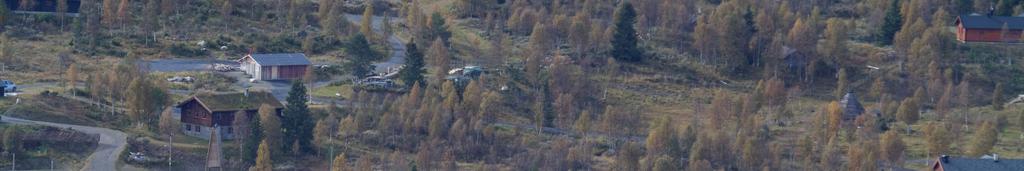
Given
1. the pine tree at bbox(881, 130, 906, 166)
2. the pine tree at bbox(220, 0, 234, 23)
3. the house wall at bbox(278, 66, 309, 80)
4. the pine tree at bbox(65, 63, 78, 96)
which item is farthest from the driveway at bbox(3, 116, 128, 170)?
the pine tree at bbox(881, 130, 906, 166)

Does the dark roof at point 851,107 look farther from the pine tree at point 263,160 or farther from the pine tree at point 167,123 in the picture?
the pine tree at point 167,123

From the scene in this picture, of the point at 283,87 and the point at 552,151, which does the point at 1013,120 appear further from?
the point at 283,87

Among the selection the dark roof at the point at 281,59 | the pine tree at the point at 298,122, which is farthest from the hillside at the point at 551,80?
the dark roof at the point at 281,59

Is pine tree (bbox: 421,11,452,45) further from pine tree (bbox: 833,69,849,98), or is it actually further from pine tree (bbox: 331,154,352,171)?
pine tree (bbox: 331,154,352,171)

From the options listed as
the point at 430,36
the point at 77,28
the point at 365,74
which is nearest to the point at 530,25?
the point at 430,36

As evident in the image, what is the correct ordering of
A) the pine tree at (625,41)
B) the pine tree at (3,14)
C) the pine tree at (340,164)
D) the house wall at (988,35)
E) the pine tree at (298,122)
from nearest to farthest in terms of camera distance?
the pine tree at (340,164)
the pine tree at (298,122)
the pine tree at (625,41)
the pine tree at (3,14)
the house wall at (988,35)

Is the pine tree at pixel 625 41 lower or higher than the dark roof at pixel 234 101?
higher

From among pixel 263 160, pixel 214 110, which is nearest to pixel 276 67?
pixel 214 110

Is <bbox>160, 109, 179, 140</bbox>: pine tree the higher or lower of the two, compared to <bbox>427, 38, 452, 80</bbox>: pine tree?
lower
